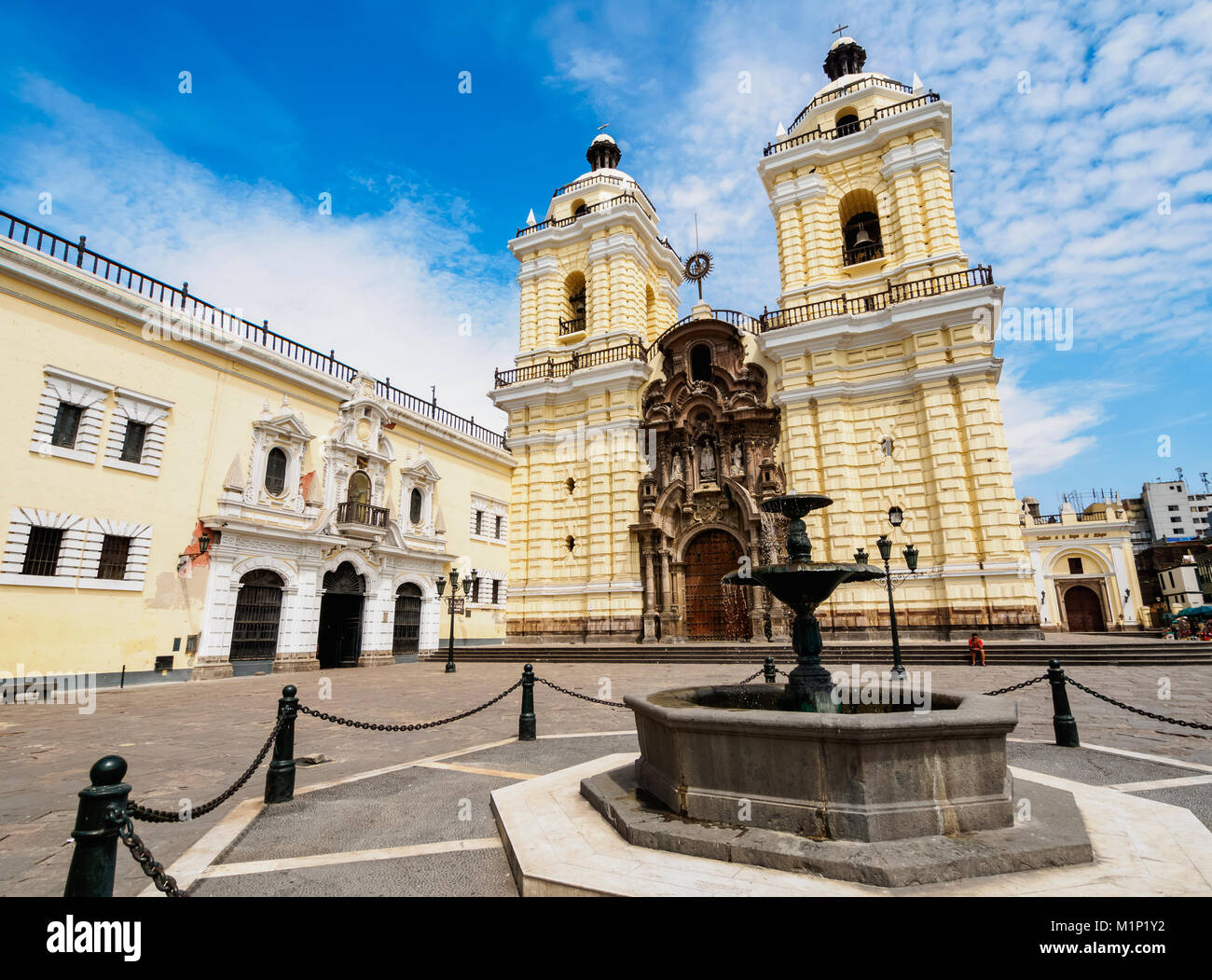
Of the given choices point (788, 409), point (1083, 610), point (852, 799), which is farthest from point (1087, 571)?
point (852, 799)

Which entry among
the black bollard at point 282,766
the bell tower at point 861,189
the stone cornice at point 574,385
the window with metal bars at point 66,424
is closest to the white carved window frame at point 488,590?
the stone cornice at point 574,385

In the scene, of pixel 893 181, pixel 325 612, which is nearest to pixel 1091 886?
pixel 325 612

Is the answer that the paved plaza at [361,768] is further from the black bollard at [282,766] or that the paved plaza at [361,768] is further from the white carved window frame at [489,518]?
the white carved window frame at [489,518]

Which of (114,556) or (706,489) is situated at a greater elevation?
(706,489)

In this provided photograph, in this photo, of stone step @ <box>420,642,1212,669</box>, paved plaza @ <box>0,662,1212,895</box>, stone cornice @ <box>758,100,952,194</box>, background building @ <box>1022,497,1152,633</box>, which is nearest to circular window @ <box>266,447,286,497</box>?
paved plaza @ <box>0,662,1212,895</box>

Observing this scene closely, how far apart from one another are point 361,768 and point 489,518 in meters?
18.1

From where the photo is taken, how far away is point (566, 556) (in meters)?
23.7

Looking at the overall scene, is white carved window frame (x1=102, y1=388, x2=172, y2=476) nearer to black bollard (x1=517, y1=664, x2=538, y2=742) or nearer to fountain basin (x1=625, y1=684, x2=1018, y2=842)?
black bollard (x1=517, y1=664, x2=538, y2=742)

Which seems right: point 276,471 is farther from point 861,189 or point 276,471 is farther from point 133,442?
point 861,189

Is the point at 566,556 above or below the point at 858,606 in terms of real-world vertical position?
above

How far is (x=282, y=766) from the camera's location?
5.08m

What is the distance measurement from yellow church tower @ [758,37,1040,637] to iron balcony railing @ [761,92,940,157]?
3.1 inches

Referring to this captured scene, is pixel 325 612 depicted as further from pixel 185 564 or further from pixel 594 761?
pixel 594 761

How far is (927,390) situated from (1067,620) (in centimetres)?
2227
